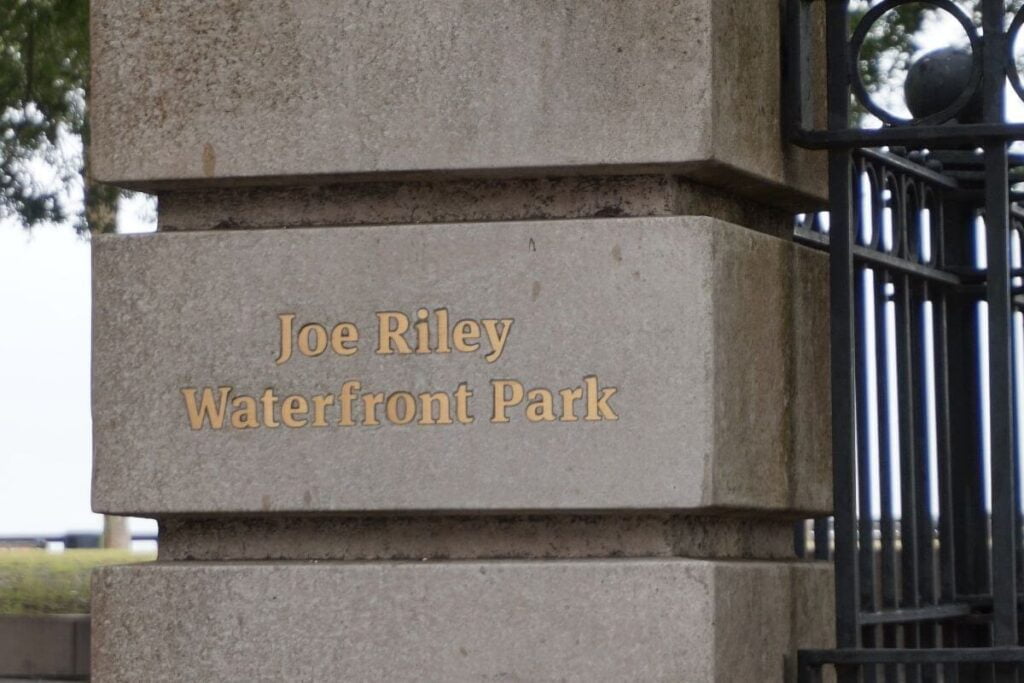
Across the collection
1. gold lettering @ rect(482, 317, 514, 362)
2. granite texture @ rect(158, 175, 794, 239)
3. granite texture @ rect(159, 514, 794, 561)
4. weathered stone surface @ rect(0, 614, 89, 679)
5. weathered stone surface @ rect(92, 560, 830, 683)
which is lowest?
weathered stone surface @ rect(0, 614, 89, 679)

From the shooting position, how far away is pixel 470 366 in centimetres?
377

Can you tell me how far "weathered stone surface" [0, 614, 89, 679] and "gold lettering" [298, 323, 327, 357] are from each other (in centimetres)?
420

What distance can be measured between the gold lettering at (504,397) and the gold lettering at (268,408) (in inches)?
17.8

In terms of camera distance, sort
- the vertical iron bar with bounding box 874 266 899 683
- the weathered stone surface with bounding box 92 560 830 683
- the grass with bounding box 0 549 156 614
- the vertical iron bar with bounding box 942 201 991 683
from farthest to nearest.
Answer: the grass with bounding box 0 549 156 614, the vertical iron bar with bounding box 942 201 991 683, the vertical iron bar with bounding box 874 266 899 683, the weathered stone surface with bounding box 92 560 830 683

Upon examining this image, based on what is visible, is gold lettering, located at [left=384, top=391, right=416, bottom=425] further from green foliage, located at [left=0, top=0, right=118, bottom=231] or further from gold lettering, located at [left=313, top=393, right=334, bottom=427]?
green foliage, located at [left=0, top=0, right=118, bottom=231]

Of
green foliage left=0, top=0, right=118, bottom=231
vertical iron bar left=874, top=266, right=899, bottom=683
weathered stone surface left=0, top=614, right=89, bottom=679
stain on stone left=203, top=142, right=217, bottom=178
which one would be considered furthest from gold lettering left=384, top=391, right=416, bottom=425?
green foliage left=0, top=0, right=118, bottom=231

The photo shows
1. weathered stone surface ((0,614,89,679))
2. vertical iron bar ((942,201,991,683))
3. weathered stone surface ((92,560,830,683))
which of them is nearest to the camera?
weathered stone surface ((92,560,830,683))

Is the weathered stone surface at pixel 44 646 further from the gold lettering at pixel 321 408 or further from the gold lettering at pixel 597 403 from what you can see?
the gold lettering at pixel 597 403

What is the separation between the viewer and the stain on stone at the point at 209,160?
3965 mm

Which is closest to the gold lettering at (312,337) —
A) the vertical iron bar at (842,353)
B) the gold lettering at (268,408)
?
the gold lettering at (268,408)

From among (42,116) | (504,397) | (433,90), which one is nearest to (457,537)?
(504,397)

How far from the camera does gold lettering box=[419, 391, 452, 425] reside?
12.4ft

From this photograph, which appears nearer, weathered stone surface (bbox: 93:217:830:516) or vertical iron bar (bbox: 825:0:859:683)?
weathered stone surface (bbox: 93:217:830:516)

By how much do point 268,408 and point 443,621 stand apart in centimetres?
55
